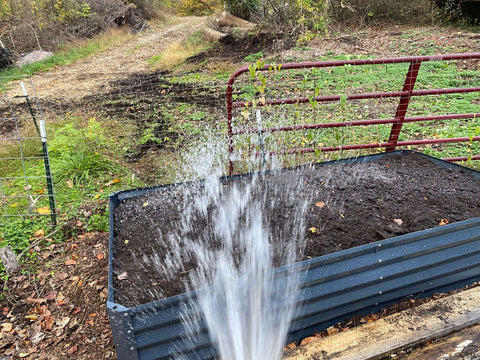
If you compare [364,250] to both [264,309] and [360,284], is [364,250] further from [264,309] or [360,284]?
[264,309]

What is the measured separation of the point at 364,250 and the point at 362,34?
11.1 metres

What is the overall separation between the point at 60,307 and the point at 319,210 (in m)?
2.31

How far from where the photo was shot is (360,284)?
2.17m

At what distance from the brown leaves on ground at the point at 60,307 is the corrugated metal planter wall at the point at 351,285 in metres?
0.68

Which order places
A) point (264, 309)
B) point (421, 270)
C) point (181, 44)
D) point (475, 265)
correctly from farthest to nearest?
1. point (181, 44)
2. point (475, 265)
3. point (421, 270)
4. point (264, 309)

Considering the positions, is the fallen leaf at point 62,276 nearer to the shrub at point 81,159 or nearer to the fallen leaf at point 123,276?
the fallen leaf at point 123,276

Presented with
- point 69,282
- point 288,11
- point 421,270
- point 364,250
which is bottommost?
point 69,282

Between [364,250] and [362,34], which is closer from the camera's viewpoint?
[364,250]

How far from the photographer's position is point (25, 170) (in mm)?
5074

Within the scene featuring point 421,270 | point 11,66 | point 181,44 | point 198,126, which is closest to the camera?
point 421,270

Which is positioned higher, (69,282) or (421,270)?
(421,270)

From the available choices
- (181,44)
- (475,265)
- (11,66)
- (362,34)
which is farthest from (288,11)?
(475,265)

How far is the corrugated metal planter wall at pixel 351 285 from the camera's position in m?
1.78

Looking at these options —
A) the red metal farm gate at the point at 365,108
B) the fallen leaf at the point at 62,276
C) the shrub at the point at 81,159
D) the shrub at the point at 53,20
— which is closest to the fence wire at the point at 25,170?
the shrub at the point at 81,159
